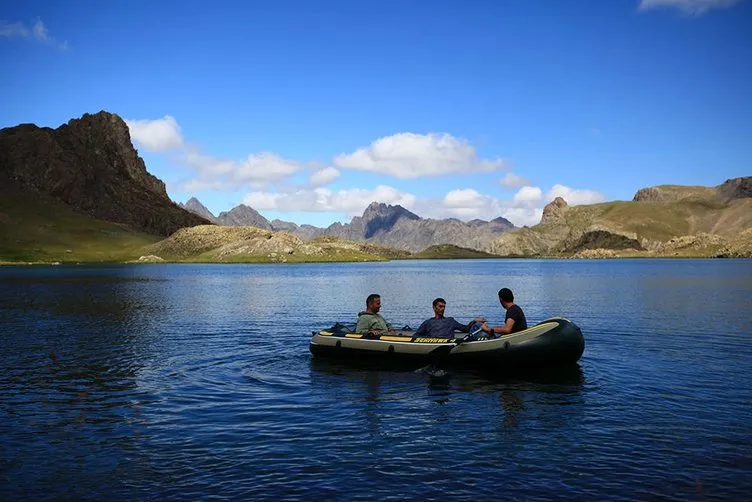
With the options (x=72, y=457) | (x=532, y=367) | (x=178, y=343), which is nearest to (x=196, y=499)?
(x=72, y=457)

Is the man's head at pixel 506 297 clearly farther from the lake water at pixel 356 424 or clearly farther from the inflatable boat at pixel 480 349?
the lake water at pixel 356 424

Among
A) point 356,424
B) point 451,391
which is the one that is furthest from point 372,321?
point 356,424

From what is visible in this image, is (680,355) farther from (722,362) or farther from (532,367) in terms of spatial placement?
(532,367)

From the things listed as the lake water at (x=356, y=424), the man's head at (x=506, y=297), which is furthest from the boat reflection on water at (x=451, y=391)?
the man's head at (x=506, y=297)

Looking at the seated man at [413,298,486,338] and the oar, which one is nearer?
the oar

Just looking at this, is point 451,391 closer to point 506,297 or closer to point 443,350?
point 443,350

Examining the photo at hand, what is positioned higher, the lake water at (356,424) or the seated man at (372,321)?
the seated man at (372,321)

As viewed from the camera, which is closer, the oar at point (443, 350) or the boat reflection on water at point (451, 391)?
the boat reflection on water at point (451, 391)

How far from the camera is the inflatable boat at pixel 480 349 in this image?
24.5 m

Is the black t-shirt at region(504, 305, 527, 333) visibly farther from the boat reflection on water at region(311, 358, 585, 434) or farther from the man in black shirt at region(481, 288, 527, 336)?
the boat reflection on water at region(311, 358, 585, 434)

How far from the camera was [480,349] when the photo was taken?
992 inches

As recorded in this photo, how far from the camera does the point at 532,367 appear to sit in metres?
25.0

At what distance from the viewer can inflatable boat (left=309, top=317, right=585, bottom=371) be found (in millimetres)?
Result: 24530

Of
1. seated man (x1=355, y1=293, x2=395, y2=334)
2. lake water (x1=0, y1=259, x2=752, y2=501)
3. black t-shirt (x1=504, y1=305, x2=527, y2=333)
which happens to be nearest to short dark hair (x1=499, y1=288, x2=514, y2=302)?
black t-shirt (x1=504, y1=305, x2=527, y2=333)
